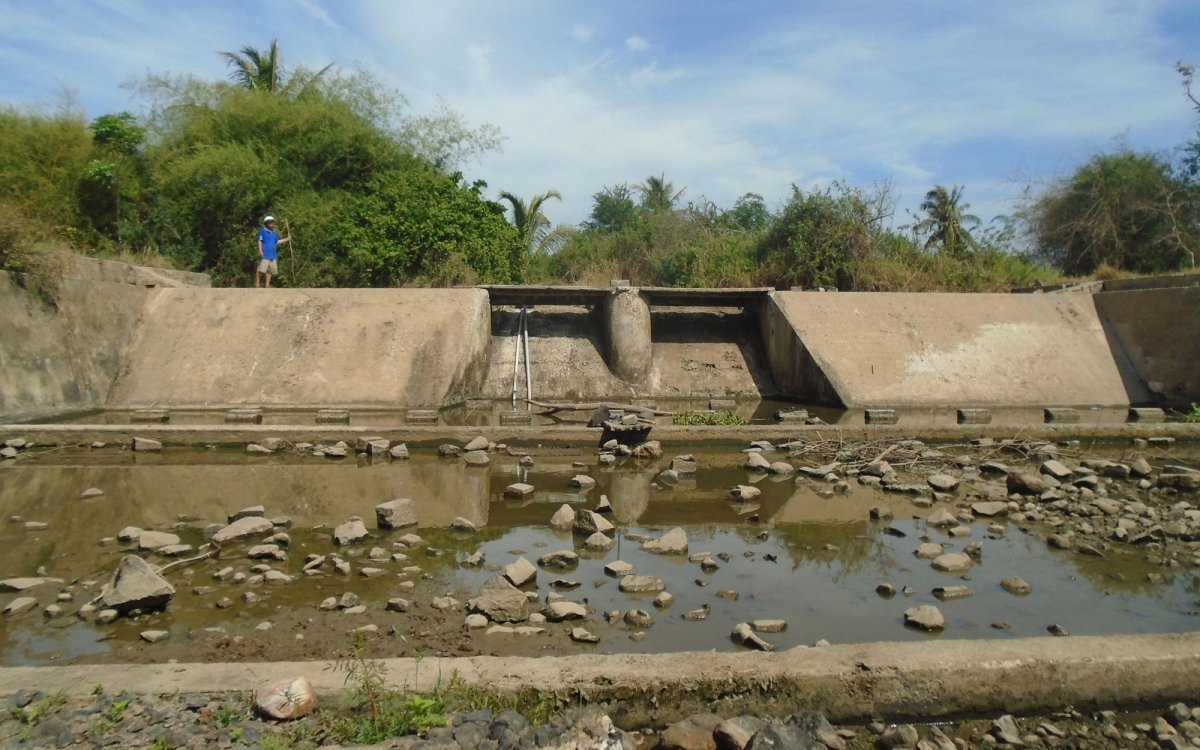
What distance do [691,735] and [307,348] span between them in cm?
888

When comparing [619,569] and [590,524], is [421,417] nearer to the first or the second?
[590,524]

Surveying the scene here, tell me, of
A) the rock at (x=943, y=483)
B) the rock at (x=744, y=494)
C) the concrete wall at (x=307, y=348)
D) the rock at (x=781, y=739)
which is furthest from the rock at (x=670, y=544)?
the concrete wall at (x=307, y=348)

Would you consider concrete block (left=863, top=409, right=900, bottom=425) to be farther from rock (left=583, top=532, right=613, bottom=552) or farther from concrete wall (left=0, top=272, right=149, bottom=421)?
concrete wall (left=0, top=272, right=149, bottom=421)

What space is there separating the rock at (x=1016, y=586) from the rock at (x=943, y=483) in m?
1.86

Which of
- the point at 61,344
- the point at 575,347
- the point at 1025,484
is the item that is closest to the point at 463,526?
the point at 1025,484

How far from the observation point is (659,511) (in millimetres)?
5297

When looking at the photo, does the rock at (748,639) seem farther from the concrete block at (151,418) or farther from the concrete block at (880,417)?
the concrete block at (151,418)

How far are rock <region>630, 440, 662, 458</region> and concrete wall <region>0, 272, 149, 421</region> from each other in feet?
21.3

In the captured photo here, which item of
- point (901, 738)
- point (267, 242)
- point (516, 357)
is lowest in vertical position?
point (901, 738)

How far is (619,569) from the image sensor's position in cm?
397

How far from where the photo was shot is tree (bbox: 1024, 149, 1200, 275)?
1789 centimetres

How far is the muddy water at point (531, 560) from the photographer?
10.7 ft

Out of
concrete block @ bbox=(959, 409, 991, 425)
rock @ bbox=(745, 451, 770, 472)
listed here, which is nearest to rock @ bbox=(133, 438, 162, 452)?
rock @ bbox=(745, 451, 770, 472)

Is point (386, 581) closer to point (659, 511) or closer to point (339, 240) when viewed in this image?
point (659, 511)
